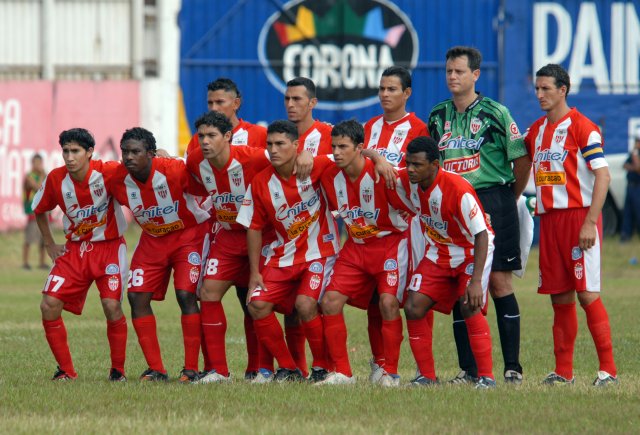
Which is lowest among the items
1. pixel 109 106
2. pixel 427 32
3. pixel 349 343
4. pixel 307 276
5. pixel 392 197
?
pixel 349 343

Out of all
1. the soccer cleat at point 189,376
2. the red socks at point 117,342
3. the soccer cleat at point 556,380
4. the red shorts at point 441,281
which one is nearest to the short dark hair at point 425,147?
the red shorts at point 441,281

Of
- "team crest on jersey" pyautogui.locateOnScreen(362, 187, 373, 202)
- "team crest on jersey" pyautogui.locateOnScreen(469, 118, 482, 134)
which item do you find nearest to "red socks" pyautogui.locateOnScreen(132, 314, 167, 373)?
"team crest on jersey" pyautogui.locateOnScreen(362, 187, 373, 202)

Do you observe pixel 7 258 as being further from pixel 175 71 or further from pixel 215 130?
pixel 215 130

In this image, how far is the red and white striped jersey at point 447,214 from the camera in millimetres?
8812

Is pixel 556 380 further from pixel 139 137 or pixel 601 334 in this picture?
pixel 139 137

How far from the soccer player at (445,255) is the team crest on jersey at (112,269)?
244 cm

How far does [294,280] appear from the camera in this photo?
377 inches

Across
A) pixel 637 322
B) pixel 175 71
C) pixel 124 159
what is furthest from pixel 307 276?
pixel 175 71

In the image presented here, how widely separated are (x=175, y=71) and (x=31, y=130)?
3.53m

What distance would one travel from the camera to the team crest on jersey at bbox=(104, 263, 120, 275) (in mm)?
9906

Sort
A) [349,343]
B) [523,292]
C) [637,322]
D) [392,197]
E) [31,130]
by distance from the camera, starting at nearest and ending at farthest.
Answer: [392,197] → [349,343] → [637,322] → [523,292] → [31,130]

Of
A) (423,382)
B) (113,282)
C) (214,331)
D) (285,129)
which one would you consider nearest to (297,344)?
(214,331)

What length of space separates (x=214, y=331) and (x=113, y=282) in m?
0.94

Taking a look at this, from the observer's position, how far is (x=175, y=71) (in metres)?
27.6
